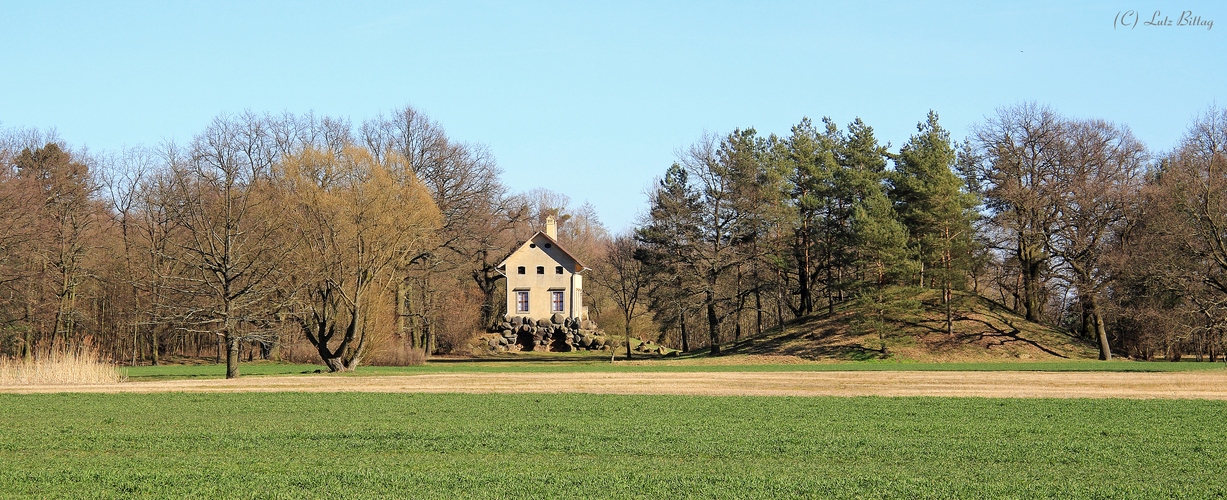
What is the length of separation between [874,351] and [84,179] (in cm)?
4583

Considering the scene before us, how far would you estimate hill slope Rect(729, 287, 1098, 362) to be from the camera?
179ft

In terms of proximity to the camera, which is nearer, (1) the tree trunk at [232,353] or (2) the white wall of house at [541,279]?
(1) the tree trunk at [232,353]

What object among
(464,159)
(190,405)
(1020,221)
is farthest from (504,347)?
(190,405)

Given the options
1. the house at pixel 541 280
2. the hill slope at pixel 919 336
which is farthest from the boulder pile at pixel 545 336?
Result: the hill slope at pixel 919 336

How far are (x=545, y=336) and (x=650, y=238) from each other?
14.3 meters

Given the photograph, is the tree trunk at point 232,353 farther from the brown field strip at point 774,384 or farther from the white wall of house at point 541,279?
the white wall of house at point 541,279

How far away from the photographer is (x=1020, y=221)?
179 ft

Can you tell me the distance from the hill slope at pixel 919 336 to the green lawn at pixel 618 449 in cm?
2830

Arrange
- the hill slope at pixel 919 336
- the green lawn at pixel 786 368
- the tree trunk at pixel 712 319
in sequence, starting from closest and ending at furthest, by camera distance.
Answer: the green lawn at pixel 786 368 < the hill slope at pixel 919 336 < the tree trunk at pixel 712 319

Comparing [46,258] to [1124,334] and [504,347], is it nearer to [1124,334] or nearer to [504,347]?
[504,347]

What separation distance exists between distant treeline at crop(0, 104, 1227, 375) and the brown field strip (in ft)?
16.5

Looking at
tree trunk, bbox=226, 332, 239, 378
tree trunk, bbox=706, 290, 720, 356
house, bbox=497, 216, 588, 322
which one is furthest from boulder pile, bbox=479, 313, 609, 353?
tree trunk, bbox=226, 332, 239, 378

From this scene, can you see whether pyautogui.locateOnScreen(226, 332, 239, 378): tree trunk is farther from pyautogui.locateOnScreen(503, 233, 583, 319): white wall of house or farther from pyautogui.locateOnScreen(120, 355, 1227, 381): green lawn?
pyautogui.locateOnScreen(503, 233, 583, 319): white wall of house

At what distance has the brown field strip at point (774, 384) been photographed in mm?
31234
